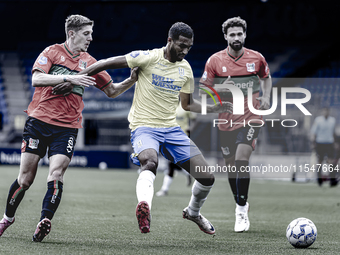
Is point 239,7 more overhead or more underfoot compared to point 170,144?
more overhead

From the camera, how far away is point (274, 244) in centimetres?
470

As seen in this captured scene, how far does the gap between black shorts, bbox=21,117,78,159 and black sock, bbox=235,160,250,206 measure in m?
2.06

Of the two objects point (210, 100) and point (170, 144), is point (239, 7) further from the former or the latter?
point (170, 144)

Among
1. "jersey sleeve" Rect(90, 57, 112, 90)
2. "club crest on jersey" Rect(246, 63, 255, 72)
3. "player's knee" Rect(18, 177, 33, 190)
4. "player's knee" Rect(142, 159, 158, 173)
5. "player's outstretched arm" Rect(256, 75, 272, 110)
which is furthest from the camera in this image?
"club crest on jersey" Rect(246, 63, 255, 72)

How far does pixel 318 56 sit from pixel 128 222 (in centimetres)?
1769

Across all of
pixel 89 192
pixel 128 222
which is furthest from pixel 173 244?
pixel 89 192

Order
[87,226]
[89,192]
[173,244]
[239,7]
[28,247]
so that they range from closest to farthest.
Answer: [28,247] → [173,244] → [87,226] → [89,192] → [239,7]

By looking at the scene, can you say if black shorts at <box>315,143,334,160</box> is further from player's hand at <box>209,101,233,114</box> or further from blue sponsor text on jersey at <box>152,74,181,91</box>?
blue sponsor text on jersey at <box>152,74,181,91</box>

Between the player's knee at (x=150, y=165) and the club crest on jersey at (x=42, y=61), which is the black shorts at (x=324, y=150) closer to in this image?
the player's knee at (x=150, y=165)

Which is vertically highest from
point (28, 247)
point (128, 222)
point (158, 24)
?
point (158, 24)

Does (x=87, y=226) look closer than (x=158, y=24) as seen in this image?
Yes

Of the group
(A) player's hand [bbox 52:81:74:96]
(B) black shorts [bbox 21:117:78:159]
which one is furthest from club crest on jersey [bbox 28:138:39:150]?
(A) player's hand [bbox 52:81:74:96]

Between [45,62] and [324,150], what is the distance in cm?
1060

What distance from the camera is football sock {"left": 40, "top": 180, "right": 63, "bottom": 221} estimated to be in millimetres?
4488
